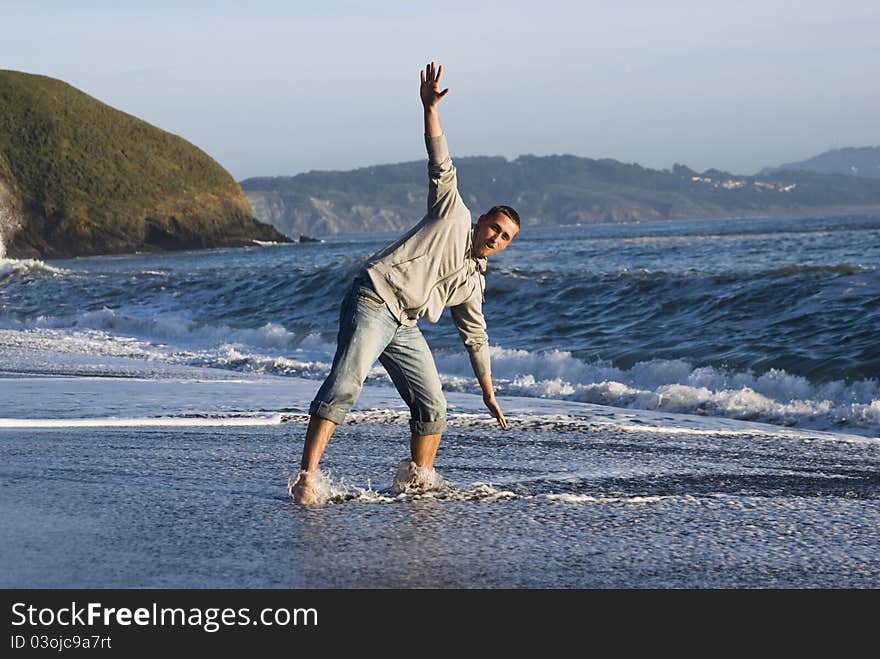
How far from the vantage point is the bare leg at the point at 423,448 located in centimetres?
511

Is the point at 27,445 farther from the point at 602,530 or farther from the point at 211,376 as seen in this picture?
the point at 211,376

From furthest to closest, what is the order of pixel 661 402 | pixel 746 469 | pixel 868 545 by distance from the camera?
1. pixel 661 402
2. pixel 746 469
3. pixel 868 545

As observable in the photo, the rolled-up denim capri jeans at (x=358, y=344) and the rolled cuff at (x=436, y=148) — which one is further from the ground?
the rolled cuff at (x=436, y=148)

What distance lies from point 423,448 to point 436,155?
4.55 feet

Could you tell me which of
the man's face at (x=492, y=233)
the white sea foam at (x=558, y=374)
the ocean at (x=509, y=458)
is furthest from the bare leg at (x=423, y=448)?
the white sea foam at (x=558, y=374)

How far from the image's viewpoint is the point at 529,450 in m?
6.56

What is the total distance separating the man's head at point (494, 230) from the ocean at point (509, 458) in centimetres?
114

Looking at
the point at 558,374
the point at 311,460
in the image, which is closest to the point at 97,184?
the point at 558,374

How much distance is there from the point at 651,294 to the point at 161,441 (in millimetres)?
11110

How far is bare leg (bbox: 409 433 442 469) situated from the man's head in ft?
2.93

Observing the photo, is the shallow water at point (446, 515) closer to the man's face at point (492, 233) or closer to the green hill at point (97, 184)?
the man's face at point (492, 233)
